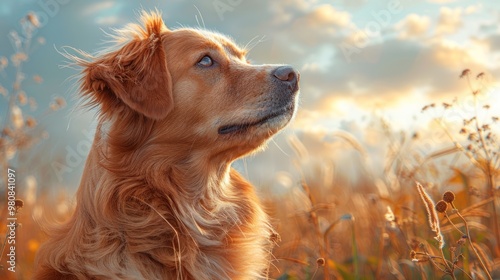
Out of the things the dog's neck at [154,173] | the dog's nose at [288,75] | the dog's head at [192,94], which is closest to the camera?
the dog's neck at [154,173]

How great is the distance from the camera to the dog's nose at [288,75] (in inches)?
151

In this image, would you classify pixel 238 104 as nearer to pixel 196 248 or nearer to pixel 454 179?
pixel 196 248

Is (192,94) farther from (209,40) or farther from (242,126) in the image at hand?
(209,40)

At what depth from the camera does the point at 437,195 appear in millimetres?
5078

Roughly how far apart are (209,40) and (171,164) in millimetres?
966

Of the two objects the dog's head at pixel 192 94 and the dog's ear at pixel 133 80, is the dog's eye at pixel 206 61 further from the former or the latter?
the dog's ear at pixel 133 80

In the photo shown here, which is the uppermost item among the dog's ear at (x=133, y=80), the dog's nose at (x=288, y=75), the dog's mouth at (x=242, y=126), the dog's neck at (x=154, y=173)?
the dog's ear at (x=133, y=80)

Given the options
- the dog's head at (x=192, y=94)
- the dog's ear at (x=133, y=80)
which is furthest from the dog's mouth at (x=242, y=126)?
the dog's ear at (x=133, y=80)

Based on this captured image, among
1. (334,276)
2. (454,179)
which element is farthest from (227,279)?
(454,179)

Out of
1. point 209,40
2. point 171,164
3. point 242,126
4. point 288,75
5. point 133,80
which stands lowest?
point 171,164

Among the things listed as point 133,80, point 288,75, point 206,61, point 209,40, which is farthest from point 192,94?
point 288,75

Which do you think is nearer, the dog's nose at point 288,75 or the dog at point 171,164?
the dog at point 171,164

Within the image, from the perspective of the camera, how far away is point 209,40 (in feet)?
13.5

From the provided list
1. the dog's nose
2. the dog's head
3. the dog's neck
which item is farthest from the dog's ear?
the dog's nose
